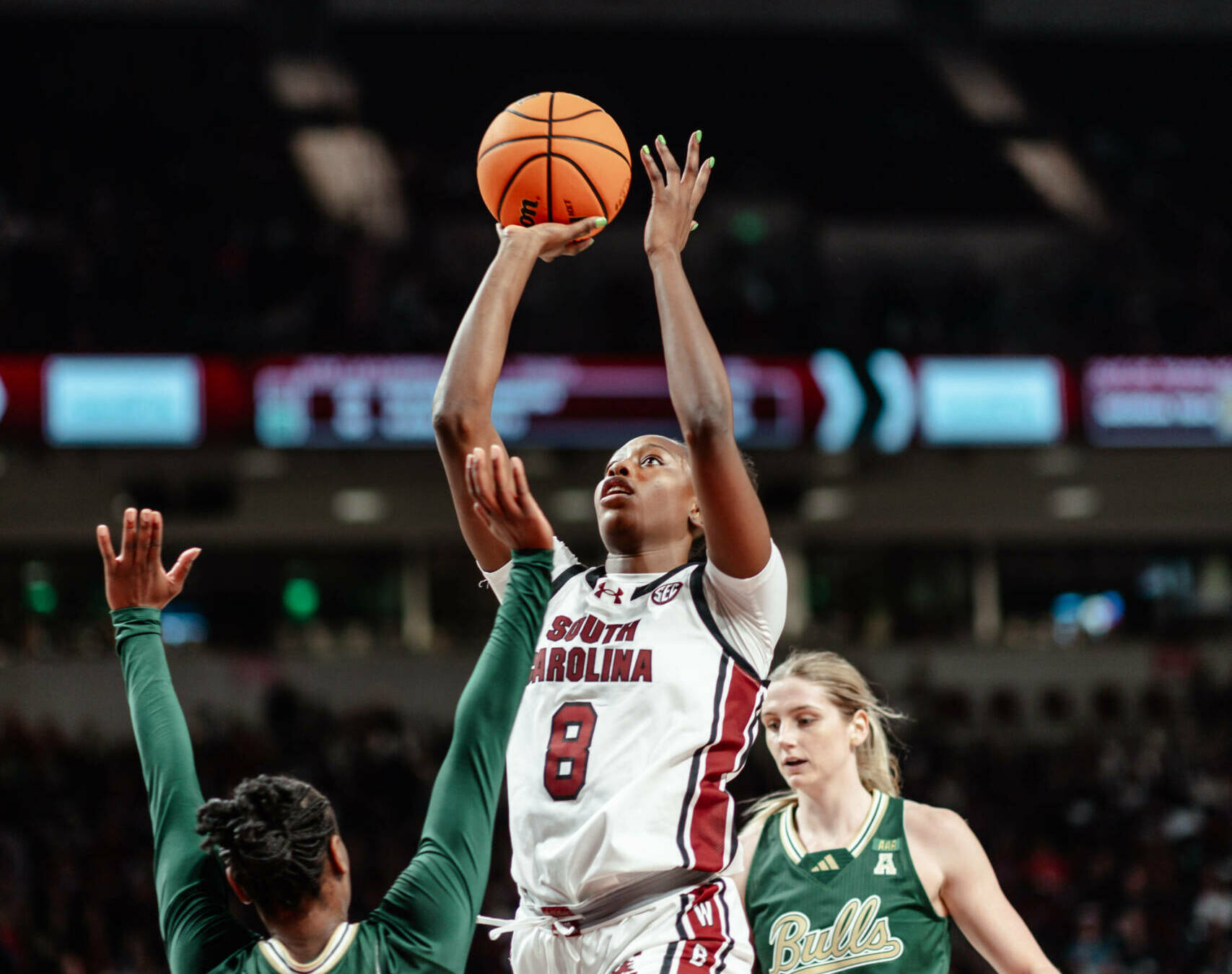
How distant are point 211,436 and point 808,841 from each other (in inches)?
329

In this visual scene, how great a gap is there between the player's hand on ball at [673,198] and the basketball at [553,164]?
327 millimetres

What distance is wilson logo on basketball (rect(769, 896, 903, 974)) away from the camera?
12.6 ft

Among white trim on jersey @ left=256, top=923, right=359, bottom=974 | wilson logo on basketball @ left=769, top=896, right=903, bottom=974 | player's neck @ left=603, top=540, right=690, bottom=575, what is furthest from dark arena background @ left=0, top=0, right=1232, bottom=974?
white trim on jersey @ left=256, top=923, right=359, bottom=974

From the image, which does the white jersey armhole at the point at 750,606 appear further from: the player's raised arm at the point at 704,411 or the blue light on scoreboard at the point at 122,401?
the blue light on scoreboard at the point at 122,401

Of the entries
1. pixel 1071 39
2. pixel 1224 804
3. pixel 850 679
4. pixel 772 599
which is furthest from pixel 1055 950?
pixel 1071 39

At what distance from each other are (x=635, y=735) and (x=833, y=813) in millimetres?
1247

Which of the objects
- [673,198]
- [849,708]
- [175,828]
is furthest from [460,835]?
[849,708]

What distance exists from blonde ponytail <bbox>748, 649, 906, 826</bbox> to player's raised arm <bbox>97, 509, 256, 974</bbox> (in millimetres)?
2009

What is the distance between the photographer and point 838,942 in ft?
12.7

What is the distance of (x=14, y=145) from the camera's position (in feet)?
53.7

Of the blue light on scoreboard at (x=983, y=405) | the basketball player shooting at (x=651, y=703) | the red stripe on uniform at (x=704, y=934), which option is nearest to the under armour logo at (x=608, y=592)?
the basketball player shooting at (x=651, y=703)

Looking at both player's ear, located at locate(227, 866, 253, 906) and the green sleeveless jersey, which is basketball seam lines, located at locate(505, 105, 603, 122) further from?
player's ear, located at locate(227, 866, 253, 906)

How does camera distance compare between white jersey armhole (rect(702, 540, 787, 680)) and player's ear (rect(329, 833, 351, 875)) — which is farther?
white jersey armhole (rect(702, 540, 787, 680))

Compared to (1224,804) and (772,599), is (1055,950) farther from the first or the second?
(772,599)
